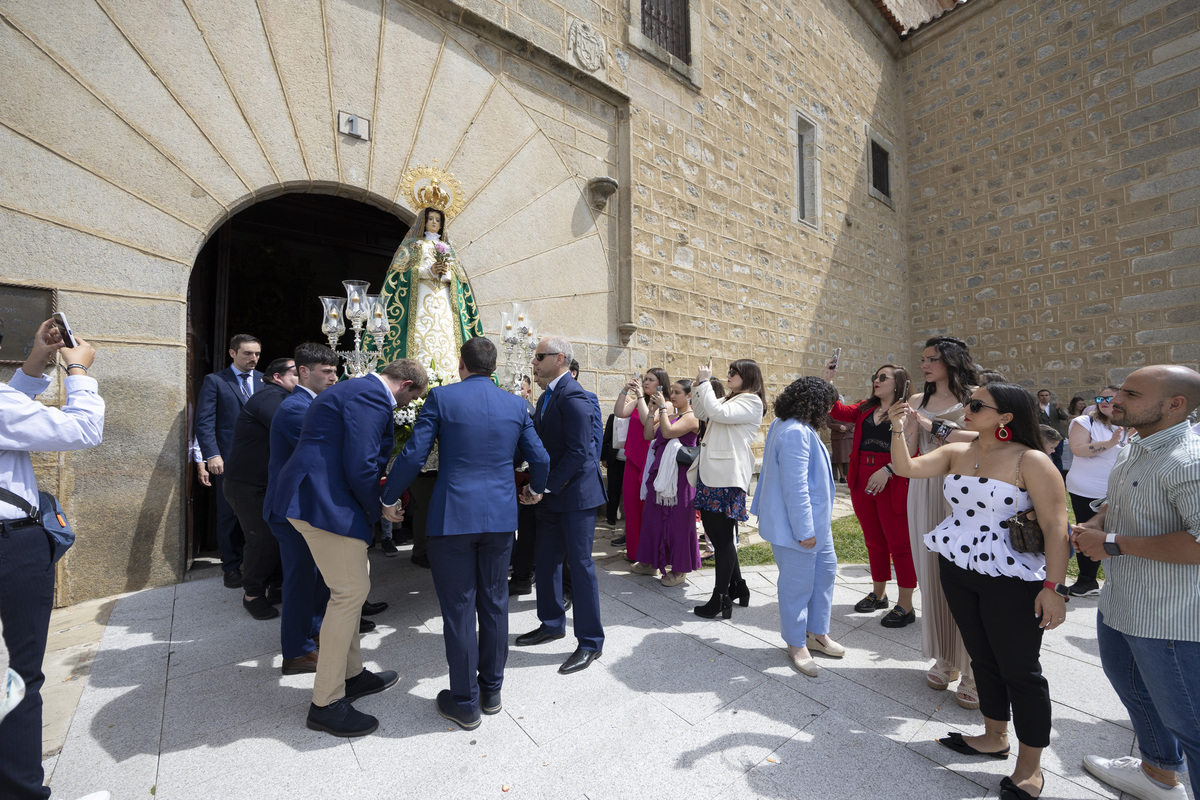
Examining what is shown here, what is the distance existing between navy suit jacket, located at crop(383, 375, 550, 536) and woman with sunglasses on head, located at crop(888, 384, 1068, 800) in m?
1.93

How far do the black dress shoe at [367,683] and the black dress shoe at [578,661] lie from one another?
0.89m

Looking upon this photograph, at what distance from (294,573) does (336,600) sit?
1.78ft

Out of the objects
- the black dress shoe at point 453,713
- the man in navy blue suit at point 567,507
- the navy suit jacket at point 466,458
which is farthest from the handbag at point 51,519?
the man in navy blue suit at point 567,507

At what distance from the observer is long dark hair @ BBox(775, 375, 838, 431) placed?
320cm

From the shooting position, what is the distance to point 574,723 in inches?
101

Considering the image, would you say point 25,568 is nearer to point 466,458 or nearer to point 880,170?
A: point 466,458

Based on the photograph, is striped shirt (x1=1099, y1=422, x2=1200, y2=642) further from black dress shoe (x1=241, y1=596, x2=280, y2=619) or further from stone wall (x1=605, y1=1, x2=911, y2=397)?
stone wall (x1=605, y1=1, x2=911, y2=397)

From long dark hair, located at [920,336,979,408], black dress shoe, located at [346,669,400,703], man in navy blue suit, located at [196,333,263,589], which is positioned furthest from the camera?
man in navy blue suit, located at [196,333,263,589]

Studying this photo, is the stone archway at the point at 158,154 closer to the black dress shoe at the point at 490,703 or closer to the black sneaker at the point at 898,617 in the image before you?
the black dress shoe at the point at 490,703

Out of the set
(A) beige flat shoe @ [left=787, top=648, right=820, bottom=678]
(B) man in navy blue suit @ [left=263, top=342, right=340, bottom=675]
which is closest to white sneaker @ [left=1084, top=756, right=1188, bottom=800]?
(A) beige flat shoe @ [left=787, top=648, right=820, bottom=678]

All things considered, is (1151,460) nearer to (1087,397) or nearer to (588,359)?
(588,359)

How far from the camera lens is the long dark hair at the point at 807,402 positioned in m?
3.20

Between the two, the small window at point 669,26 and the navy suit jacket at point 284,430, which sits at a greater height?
the small window at point 669,26

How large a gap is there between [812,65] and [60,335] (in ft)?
38.7
